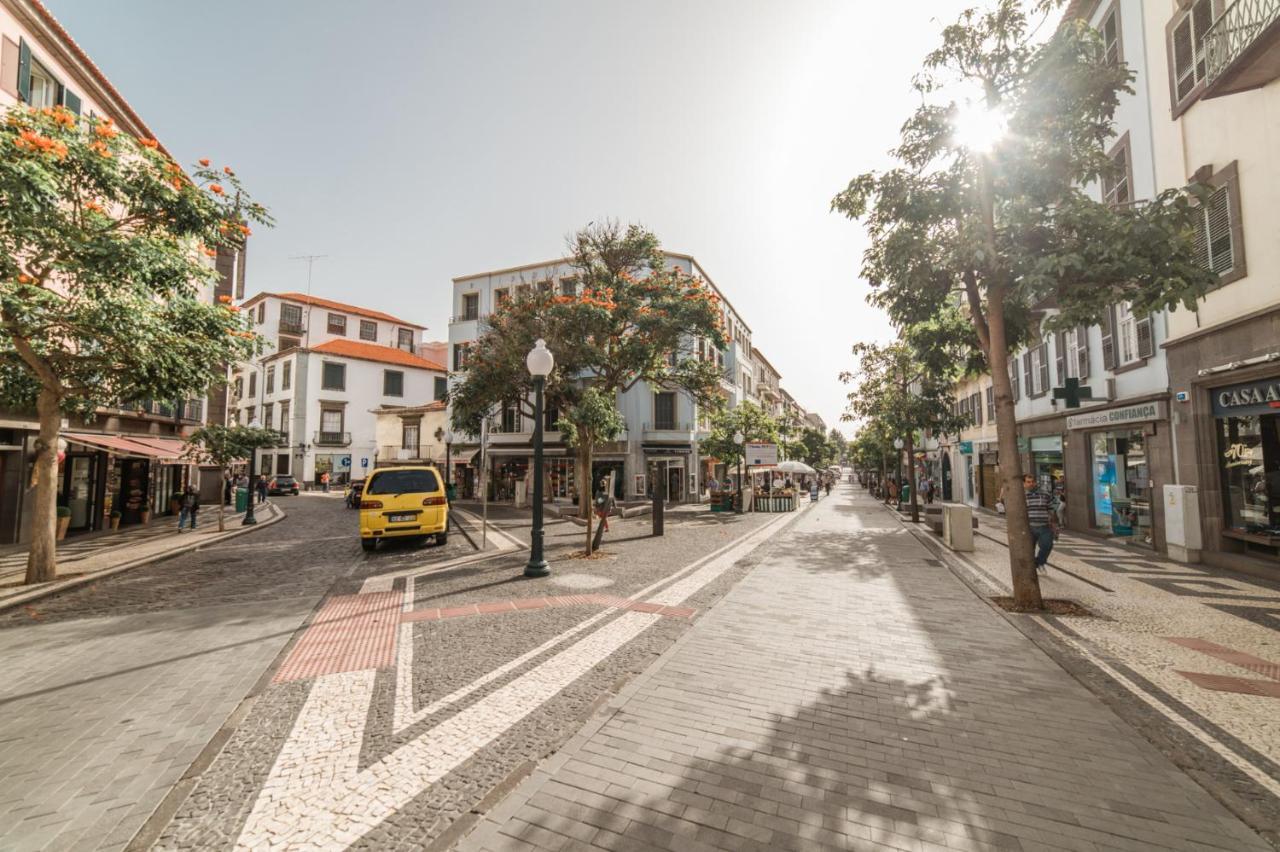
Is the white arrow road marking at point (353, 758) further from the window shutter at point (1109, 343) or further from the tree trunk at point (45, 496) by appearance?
the window shutter at point (1109, 343)

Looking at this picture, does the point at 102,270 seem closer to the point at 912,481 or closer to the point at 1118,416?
the point at 1118,416

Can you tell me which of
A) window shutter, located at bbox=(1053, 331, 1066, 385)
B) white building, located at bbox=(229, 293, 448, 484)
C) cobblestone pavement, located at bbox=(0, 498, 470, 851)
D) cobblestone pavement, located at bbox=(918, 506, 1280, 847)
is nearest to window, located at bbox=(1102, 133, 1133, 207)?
window shutter, located at bbox=(1053, 331, 1066, 385)

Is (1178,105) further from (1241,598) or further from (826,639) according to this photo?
(826,639)

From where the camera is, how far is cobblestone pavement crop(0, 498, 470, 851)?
3.11 metres

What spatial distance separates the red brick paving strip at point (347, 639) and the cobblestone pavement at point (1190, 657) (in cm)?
650

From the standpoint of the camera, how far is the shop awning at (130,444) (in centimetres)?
1652

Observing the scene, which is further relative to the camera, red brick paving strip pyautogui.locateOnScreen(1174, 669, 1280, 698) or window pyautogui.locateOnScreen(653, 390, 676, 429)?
window pyautogui.locateOnScreen(653, 390, 676, 429)

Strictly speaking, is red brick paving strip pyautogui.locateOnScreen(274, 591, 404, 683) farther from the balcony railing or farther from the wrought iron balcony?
the balcony railing

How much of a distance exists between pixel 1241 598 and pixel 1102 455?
8832mm

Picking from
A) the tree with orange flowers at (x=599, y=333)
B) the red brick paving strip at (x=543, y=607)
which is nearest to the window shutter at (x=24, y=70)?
the tree with orange flowers at (x=599, y=333)

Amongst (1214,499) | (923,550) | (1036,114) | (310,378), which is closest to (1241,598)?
(1214,499)

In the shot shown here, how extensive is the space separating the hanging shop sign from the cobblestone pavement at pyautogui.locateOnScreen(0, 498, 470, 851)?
16.9 m

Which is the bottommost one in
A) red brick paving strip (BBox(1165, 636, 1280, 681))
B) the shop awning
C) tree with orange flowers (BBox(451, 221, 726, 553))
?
red brick paving strip (BBox(1165, 636, 1280, 681))

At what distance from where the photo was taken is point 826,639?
20.1 ft
